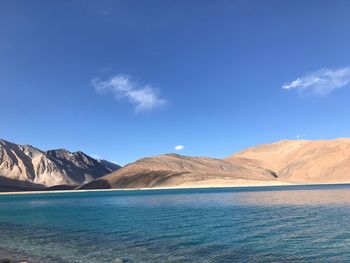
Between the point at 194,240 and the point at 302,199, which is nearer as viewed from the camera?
the point at 194,240

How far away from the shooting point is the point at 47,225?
49.1 metres

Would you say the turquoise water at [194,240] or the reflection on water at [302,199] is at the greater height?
the reflection on water at [302,199]

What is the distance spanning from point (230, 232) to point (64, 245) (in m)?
14.5

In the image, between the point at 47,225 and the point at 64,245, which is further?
the point at 47,225

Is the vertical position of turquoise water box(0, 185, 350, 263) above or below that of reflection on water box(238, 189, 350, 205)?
below

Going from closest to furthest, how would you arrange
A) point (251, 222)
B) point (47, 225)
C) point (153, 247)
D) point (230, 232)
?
point (153, 247), point (230, 232), point (251, 222), point (47, 225)

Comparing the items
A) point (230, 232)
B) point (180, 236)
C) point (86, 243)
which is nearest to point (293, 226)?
point (230, 232)

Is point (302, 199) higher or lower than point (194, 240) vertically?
higher

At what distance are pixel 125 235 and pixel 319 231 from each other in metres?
17.4

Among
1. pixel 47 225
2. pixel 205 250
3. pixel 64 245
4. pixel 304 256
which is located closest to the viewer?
pixel 304 256

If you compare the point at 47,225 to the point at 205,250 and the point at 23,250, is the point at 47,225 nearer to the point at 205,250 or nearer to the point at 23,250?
the point at 23,250

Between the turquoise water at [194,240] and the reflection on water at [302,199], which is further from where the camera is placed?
the reflection on water at [302,199]

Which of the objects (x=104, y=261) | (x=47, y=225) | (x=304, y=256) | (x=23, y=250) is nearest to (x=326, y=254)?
(x=304, y=256)

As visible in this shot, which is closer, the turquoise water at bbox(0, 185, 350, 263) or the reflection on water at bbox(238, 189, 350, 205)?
the turquoise water at bbox(0, 185, 350, 263)
